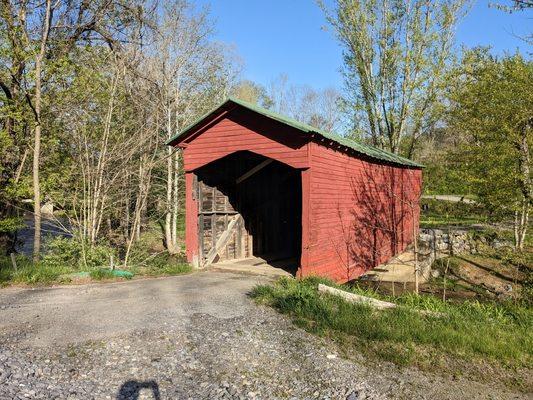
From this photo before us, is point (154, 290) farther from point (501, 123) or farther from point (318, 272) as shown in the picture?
point (501, 123)

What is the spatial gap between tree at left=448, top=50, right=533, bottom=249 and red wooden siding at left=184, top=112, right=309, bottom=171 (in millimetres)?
5897

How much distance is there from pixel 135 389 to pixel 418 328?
334 cm

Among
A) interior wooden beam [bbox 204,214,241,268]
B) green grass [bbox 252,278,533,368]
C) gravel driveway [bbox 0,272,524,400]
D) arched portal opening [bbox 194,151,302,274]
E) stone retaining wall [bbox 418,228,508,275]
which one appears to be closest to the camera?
gravel driveway [bbox 0,272,524,400]

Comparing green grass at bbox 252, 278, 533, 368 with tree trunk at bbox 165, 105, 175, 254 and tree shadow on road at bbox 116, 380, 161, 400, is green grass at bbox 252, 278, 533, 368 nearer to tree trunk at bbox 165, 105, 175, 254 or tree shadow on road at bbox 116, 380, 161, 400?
tree shadow on road at bbox 116, 380, 161, 400

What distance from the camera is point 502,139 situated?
39.5 feet

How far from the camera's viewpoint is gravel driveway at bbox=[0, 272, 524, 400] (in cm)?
390

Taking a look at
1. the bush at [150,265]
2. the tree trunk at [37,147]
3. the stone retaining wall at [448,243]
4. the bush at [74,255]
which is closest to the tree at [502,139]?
the stone retaining wall at [448,243]

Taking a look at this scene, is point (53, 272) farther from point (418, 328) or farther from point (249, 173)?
point (418, 328)

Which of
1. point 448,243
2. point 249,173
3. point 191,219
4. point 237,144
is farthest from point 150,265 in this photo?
point 448,243

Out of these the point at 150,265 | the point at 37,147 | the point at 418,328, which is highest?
the point at 37,147

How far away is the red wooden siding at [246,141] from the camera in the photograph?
912 centimetres

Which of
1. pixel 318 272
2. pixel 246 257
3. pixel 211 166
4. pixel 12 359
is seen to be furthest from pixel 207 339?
pixel 246 257

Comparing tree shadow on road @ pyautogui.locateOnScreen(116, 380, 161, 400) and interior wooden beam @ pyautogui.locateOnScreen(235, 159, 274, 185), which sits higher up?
interior wooden beam @ pyautogui.locateOnScreen(235, 159, 274, 185)

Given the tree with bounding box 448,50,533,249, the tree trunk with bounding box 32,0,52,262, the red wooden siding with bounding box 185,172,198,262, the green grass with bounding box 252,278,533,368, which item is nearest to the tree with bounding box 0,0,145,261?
the tree trunk with bounding box 32,0,52,262
